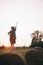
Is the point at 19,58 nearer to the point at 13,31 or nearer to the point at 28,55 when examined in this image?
the point at 28,55

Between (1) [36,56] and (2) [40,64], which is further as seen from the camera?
(1) [36,56]

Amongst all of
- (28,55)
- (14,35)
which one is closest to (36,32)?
(14,35)

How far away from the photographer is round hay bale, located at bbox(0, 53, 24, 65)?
8547mm

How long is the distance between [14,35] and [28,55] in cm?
569

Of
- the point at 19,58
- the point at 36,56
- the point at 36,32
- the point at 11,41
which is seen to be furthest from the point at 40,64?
the point at 36,32

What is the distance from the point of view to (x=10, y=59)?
863 centimetres

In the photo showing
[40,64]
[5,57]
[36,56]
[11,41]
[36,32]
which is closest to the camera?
[5,57]

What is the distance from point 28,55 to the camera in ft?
54.4

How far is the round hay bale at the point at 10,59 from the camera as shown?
8547 millimetres

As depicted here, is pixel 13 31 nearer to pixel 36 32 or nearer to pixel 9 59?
pixel 9 59

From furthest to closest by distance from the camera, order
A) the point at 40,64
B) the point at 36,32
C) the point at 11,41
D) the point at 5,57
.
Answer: the point at 36,32 < the point at 11,41 < the point at 40,64 < the point at 5,57

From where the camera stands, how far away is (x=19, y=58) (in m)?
8.59

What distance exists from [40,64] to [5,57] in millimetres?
5072

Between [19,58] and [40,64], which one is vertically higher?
[19,58]
